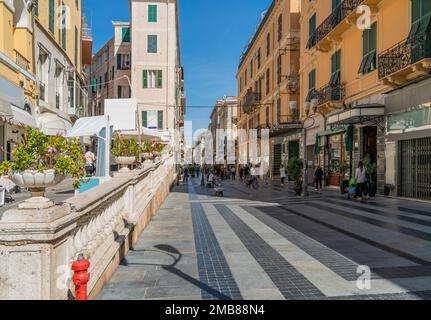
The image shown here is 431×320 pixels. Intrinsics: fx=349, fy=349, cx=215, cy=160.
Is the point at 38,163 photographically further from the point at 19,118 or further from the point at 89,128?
the point at 19,118

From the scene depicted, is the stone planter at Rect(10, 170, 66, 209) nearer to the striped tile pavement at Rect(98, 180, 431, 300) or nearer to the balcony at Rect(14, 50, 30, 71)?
the striped tile pavement at Rect(98, 180, 431, 300)

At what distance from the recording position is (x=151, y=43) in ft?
113

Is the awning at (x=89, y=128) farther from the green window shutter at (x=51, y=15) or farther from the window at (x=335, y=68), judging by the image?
the window at (x=335, y=68)

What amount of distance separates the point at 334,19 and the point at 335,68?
2.71m

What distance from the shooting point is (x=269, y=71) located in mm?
34500

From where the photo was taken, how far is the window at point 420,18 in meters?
12.4

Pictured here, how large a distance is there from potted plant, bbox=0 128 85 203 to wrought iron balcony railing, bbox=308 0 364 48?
17390 mm

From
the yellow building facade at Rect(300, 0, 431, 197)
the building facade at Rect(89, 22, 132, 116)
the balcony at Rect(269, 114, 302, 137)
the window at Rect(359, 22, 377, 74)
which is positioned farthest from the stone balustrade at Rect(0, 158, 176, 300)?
the building facade at Rect(89, 22, 132, 116)

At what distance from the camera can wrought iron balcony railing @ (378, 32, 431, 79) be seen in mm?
12055

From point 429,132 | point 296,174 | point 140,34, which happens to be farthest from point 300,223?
point 140,34

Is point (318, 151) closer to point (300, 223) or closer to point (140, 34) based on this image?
point (300, 223)

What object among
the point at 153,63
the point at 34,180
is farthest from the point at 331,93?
the point at 153,63

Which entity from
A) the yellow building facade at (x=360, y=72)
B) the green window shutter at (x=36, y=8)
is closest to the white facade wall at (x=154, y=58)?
the yellow building facade at (x=360, y=72)

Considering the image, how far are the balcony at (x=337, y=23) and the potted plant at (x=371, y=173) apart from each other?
281 inches
